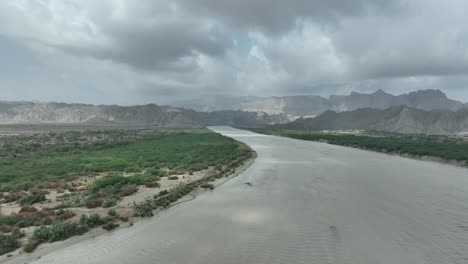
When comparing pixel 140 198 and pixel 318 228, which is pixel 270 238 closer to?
pixel 318 228

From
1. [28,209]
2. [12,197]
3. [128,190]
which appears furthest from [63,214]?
[12,197]

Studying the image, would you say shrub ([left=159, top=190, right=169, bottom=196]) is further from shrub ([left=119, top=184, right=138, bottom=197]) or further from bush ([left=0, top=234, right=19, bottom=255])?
bush ([left=0, top=234, right=19, bottom=255])

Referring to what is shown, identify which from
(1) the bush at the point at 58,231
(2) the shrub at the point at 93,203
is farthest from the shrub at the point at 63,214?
(2) the shrub at the point at 93,203

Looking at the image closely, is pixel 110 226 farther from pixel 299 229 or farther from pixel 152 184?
pixel 152 184

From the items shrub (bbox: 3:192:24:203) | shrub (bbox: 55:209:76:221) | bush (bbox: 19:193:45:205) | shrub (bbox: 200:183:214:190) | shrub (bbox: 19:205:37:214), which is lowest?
shrub (bbox: 3:192:24:203)

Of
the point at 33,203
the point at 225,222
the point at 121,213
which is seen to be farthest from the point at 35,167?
the point at 225,222

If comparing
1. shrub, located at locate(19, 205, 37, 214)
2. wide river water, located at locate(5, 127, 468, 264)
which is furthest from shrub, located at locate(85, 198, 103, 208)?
wide river water, located at locate(5, 127, 468, 264)

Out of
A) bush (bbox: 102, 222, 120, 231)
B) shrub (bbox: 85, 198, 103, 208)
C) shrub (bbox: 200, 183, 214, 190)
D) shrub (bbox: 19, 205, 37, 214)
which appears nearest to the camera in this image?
bush (bbox: 102, 222, 120, 231)

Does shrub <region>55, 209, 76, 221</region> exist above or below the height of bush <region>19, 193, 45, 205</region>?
above

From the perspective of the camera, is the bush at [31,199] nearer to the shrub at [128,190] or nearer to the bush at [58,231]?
the shrub at [128,190]
